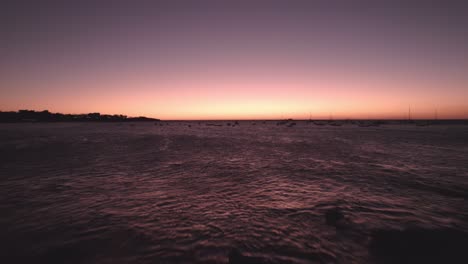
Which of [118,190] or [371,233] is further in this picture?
[118,190]

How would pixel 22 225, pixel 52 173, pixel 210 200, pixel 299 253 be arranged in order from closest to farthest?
pixel 299 253
pixel 22 225
pixel 210 200
pixel 52 173

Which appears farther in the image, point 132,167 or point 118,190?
point 132,167

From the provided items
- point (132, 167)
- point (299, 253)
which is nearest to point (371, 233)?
point (299, 253)

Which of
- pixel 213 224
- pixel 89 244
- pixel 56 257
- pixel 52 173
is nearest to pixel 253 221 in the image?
pixel 213 224

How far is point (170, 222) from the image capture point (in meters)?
8.09

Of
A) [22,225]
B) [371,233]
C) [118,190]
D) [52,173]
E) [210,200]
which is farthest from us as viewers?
[52,173]

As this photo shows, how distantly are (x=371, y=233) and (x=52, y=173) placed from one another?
2129 centimetres

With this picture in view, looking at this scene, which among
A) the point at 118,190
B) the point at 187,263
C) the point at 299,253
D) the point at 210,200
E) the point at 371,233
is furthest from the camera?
the point at 118,190

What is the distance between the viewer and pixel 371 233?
23.8 ft

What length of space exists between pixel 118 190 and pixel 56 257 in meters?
6.35

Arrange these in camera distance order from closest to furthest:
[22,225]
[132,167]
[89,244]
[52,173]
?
[89,244] < [22,225] < [52,173] < [132,167]

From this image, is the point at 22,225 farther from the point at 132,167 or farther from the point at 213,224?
the point at 132,167

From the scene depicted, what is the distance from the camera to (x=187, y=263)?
5.68 metres

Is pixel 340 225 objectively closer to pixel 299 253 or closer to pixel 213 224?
pixel 299 253
